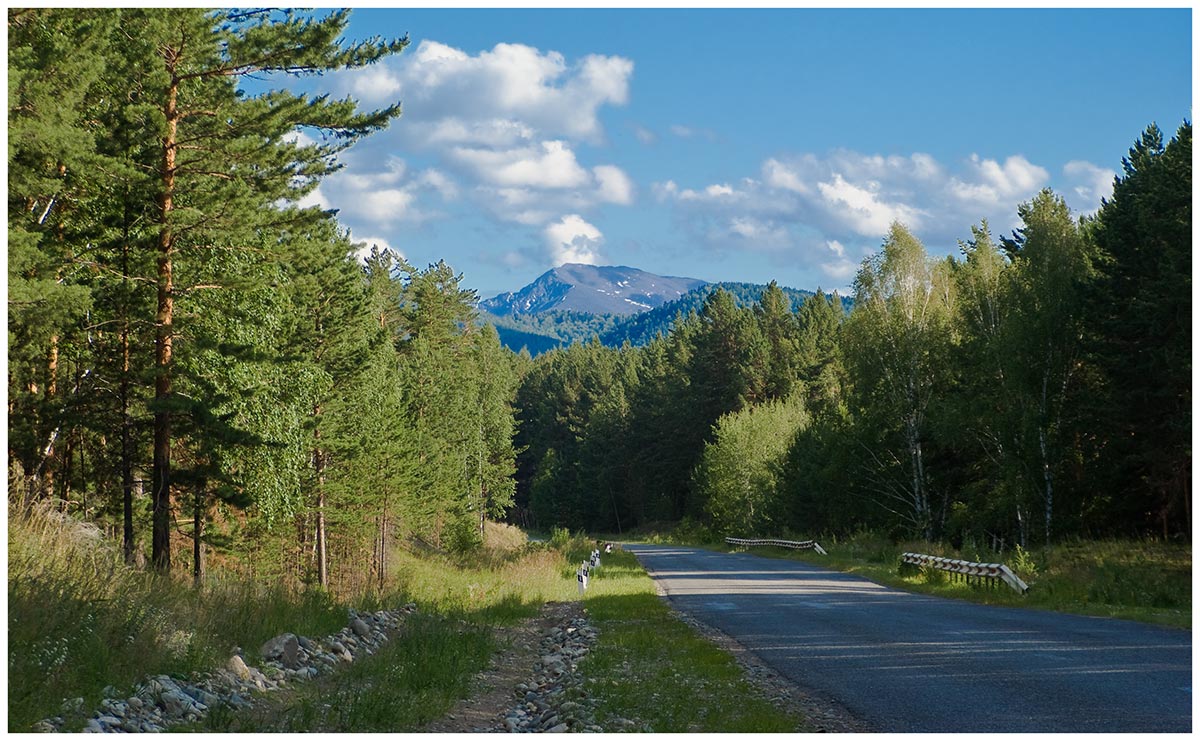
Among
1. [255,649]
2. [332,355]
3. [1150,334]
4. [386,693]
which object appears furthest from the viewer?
[332,355]

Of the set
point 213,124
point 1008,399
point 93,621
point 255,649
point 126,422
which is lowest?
point 255,649

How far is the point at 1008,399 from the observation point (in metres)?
36.7

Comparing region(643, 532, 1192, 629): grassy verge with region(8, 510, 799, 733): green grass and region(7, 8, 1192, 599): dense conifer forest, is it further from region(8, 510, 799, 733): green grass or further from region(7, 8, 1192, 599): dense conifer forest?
region(8, 510, 799, 733): green grass

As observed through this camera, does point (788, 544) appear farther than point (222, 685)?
Yes

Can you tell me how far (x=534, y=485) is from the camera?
112688 mm

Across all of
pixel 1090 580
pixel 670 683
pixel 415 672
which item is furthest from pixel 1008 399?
pixel 415 672

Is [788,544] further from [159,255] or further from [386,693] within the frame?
[386,693]

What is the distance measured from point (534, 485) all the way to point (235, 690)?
338 ft

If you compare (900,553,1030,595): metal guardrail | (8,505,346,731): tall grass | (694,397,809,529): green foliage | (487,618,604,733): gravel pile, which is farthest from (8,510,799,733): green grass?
(694,397,809,529): green foliage

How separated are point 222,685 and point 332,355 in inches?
804

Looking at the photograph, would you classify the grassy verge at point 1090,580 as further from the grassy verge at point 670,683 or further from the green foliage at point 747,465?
the green foliage at point 747,465

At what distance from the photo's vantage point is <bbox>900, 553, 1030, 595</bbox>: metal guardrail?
791 inches

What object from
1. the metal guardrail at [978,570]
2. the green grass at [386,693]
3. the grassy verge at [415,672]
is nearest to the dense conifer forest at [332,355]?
the grassy verge at [415,672]

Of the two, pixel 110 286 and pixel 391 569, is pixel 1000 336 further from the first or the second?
pixel 110 286
